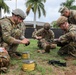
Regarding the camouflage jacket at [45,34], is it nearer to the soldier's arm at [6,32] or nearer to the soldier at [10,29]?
the soldier at [10,29]

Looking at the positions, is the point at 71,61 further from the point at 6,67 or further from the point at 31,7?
the point at 31,7

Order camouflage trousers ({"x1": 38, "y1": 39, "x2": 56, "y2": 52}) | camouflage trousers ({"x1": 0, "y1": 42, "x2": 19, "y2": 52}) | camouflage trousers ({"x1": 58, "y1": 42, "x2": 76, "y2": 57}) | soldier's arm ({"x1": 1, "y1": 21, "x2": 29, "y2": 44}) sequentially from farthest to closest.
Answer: camouflage trousers ({"x1": 38, "y1": 39, "x2": 56, "y2": 52}) < camouflage trousers ({"x1": 58, "y1": 42, "x2": 76, "y2": 57}) < camouflage trousers ({"x1": 0, "y1": 42, "x2": 19, "y2": 52}) < soldier's arm ({"x1": 1, "y1": 21, "x2": 29, "y2": 44})

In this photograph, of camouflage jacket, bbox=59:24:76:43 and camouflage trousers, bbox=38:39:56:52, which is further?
camouflage trousers, bbox=38:39:56:52

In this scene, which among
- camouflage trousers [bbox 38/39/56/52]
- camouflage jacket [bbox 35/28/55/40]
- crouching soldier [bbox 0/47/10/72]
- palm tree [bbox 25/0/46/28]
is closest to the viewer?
crouching soldier [bbox 0/47/10/72]

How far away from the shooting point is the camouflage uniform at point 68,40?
19.6 ft

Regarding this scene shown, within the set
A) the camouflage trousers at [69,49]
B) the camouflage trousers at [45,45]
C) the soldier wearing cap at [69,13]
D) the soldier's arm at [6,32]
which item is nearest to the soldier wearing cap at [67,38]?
the camouflage trousers at [69,49]

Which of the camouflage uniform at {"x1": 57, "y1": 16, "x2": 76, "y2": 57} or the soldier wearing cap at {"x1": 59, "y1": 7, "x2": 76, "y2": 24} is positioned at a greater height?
the soldier wearing cap at {"x1": 59, "y1": 7, "x2": 76, "y2": 24}

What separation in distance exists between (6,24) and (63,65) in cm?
155

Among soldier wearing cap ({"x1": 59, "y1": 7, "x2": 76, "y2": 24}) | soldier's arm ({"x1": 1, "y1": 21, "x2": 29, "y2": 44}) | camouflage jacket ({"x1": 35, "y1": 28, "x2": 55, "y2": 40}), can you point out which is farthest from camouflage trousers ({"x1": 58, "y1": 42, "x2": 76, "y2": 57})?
camouflage jacket ({"x1": 35, "y1": 28, "x2": 55, "y2": 40})

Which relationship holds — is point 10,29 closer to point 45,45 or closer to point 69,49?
point 69,49

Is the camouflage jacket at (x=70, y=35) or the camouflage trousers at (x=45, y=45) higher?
the camouflage jacket at (x=70, y=35)

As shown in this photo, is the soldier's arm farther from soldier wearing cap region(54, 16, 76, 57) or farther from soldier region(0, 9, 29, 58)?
soldier wearing cap region(54, 16, 76, 57)

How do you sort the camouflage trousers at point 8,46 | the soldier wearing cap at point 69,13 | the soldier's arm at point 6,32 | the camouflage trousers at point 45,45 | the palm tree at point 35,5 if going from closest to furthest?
1. the soldier's arm at point 6,32
2. the camouflage trousers at point 8,46
3. the soldier wearing cap at point 69,13
4. the camouflage trousers at point 45,45
5. the palm tree at point 35,5

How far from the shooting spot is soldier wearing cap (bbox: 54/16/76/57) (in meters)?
5.95
